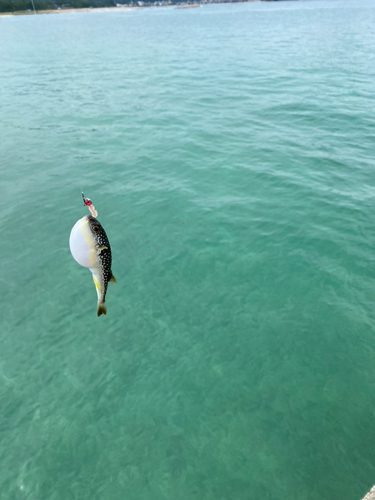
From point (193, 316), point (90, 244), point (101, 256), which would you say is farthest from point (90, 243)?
point (193, 316)

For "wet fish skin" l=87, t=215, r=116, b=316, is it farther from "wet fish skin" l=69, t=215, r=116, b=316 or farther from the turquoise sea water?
the turquoise sea water

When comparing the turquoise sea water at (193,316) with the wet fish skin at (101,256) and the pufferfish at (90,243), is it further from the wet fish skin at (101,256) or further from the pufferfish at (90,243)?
the pufferfish at (90,243)

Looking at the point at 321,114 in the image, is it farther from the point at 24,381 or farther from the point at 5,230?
the point at 24,381

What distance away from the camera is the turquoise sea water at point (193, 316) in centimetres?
643

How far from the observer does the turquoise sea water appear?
643 cm

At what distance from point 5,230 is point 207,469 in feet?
37.4

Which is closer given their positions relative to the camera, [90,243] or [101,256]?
[90,243]

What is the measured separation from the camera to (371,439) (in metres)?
6.58

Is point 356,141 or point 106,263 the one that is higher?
point 106,263

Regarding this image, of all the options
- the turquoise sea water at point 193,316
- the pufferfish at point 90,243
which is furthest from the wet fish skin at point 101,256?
the turquoise sea water at point 193,316

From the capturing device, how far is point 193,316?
30.8 feet

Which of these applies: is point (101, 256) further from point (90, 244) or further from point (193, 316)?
point (193, 316)

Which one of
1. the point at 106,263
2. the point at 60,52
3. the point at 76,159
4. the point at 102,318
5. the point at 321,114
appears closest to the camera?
the point at 106,263

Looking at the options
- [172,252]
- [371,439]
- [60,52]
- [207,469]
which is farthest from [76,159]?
[60,52]
